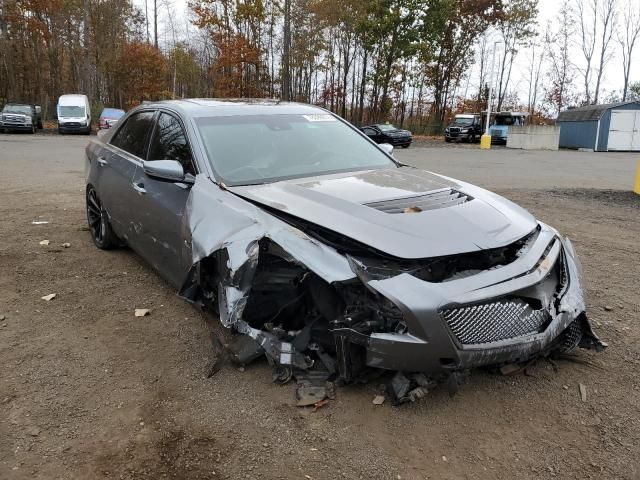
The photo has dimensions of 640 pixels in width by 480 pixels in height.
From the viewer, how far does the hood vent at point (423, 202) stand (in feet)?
9.96

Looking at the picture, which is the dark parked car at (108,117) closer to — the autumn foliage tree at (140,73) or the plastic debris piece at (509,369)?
the autumn foliage tree at (140,73)

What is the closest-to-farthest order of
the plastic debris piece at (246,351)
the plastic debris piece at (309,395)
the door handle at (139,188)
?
1. the plastic debris piece at (309,395)
2. the plastic debris piece at (246,351)
3. the door handle at (139,188)

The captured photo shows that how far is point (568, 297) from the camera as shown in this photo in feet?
9.61

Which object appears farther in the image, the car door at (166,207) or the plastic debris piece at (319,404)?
the car door at (166,207)

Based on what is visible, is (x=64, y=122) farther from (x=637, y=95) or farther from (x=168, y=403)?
(x=637, y=95)

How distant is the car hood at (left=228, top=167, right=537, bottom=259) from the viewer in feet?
8.89

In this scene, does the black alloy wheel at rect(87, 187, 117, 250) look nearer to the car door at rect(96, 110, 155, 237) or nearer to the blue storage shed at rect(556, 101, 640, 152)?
the car door at rect(96, 110, 155, 237)

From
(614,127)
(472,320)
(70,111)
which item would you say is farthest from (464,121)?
(472,320)

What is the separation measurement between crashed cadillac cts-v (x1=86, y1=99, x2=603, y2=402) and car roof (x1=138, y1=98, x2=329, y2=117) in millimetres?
27

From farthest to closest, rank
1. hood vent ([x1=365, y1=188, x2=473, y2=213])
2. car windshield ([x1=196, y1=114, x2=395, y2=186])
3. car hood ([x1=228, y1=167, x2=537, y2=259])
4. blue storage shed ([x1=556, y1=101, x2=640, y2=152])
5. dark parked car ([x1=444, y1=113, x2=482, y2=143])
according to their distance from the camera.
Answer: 1. dark parked car ([x1=444, y1=113, x2=482, y2=143])
2. blue storage shed ([x1=556, y1=101, x2=640, y2=152])
3. car windshield ([x1=196, y1=114, x2=395, y2=186])
4. hood vent ([x1=365, y1=188, x2=473, y2=213])
5. car hood ([x1=228, y1=167, x2=537, y2=259])

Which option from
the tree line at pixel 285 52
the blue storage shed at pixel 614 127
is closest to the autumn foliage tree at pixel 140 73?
the tree line at pixel 285 52

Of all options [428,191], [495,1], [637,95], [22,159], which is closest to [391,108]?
[495,1]

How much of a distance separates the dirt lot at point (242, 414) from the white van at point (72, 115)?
27.7m

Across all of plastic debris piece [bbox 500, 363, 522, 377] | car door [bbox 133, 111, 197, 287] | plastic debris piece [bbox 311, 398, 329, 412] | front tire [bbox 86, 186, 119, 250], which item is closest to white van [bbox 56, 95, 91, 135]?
front tire [bbox 86, 186, 119, 250]
